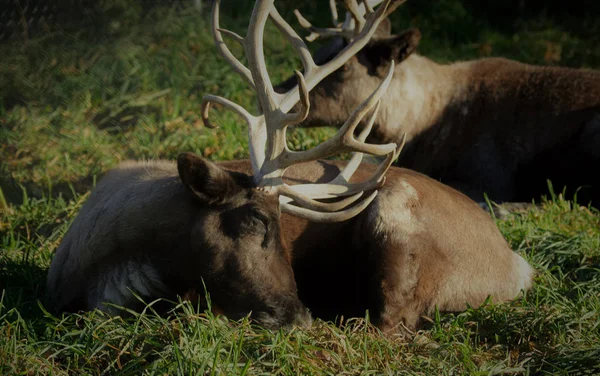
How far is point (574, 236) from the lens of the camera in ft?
20.1

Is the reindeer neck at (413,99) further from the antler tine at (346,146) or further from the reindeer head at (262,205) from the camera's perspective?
the antler tine at (346,146)

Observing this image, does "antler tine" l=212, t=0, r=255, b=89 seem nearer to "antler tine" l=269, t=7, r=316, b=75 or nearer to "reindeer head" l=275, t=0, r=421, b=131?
"antler tine" l=269, t=7, r=316, b=75

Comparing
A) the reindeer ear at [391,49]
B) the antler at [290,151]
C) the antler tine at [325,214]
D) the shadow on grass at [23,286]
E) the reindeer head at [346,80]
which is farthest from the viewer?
the reindeer head at [346,80]

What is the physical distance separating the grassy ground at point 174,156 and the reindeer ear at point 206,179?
617mm

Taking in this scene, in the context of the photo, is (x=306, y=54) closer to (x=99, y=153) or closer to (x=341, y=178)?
(x=341, y=178)

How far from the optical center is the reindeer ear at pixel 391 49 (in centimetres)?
749

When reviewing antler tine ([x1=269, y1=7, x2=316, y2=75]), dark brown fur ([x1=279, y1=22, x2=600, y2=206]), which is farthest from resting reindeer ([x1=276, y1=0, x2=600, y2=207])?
antler tine ([x1=269, y1=7, x2=316, y2=75])

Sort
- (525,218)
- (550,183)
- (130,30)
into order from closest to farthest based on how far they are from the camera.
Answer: (525,218)
(550,183)
(130,30)

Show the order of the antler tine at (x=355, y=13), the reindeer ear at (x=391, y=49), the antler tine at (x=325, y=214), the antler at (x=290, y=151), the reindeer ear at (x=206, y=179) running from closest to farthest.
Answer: the reindeer ear at (x=206, y=179) < the antler at (x=290, y=151) < the antler tine at (x=325, y=214) < the antler tine at (x=355, y=13) < the reindeer ear at (x=391, y=49)

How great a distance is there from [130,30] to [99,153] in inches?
78.0

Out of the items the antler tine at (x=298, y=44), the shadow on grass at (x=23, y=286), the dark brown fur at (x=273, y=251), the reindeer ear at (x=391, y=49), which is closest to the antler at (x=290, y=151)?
the dark brown fur at (x=273, y=251)

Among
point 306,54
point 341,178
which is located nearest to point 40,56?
point 306,54

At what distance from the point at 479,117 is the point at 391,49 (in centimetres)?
112

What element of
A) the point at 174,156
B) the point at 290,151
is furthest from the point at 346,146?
the point at 174,156
